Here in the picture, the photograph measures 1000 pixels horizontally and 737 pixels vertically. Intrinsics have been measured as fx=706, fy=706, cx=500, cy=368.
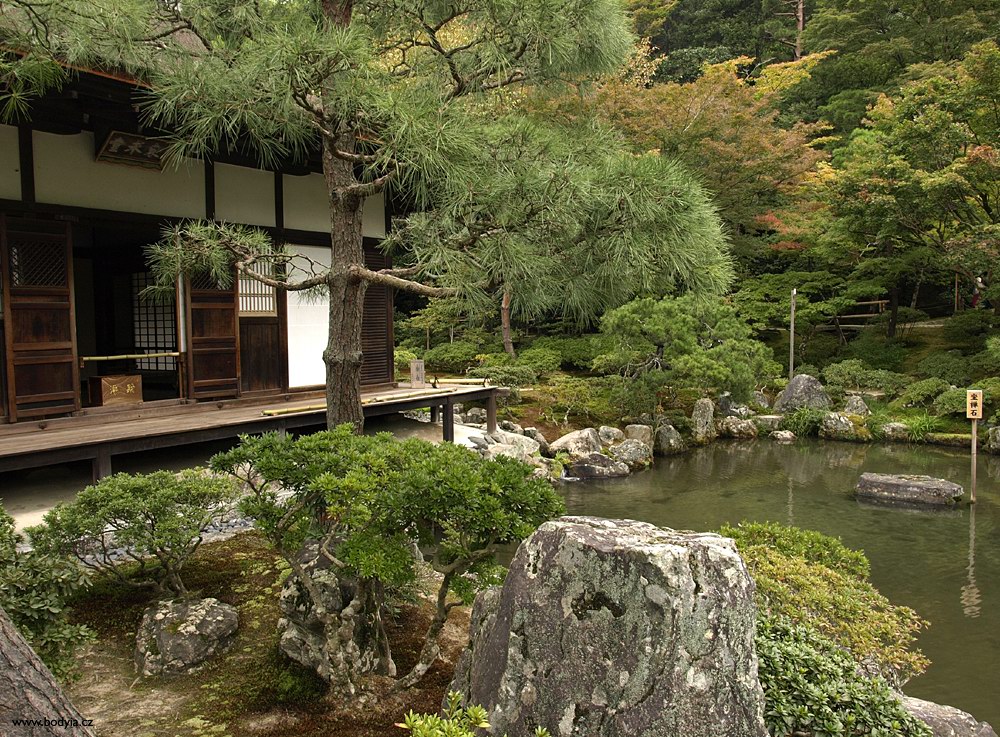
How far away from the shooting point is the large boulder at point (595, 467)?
11695 millimetres

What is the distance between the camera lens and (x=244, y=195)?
865 cm

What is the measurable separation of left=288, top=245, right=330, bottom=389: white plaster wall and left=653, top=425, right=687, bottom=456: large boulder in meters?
6.83

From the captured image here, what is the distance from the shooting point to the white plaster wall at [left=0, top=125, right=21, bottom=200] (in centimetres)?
661

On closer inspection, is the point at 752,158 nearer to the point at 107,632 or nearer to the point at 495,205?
the point at 495,205

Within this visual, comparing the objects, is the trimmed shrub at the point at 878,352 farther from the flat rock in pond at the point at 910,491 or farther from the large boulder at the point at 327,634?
the large boulder at the point at 327,634

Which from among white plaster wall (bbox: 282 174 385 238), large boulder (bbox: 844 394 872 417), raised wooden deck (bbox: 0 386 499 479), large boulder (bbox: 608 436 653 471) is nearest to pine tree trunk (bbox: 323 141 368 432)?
raised wooden deck (bbox: 0 386 499 479)

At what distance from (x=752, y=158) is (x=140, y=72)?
14.7m

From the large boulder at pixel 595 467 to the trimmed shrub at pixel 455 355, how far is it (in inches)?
257

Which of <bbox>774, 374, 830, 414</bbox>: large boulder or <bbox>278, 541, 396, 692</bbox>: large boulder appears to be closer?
<bbox>278, 541, 396, 692</bbox>: large boulder

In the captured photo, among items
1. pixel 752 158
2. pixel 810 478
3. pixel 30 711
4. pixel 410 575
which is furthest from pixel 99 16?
pixel 752 158

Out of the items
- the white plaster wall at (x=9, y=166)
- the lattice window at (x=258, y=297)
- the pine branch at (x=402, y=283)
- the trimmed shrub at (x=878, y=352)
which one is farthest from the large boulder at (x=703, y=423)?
the white plaster wall at (x=9, y=166)

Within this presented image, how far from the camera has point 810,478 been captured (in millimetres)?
11719

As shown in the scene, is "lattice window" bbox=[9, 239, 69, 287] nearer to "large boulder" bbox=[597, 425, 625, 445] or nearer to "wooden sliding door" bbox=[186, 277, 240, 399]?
"wooden sliding door" bbox=[186, 277, 240, 399]

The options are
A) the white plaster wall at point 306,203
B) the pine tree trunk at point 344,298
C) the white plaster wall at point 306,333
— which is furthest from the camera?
the white plaster wall at point 306,333
